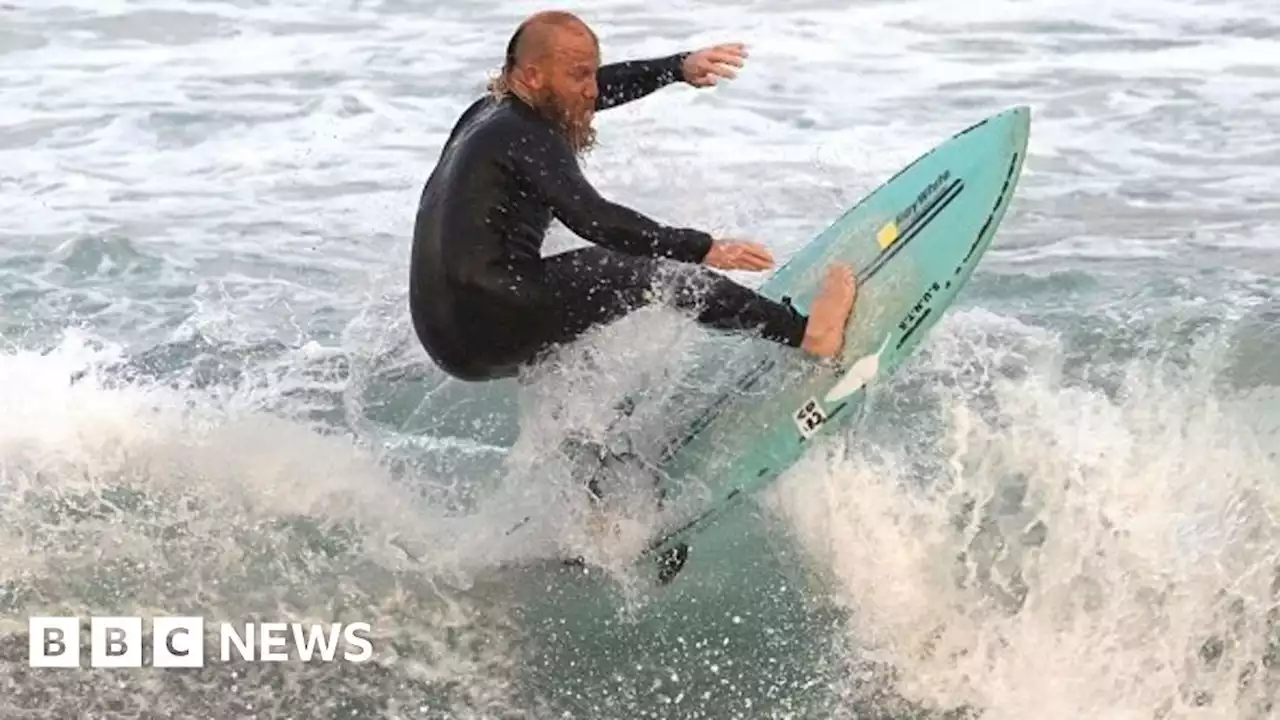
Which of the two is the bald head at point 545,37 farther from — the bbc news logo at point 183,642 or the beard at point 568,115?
the bbc news logo at point 183,642

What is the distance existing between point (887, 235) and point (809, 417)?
58cm

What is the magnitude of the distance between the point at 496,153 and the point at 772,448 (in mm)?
1233

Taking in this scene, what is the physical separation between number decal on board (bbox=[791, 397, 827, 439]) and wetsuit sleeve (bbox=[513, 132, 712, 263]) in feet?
2.56

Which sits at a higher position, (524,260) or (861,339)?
(524,260)

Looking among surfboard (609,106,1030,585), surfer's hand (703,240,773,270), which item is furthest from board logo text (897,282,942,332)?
surfer's hand (703,240,773,270)

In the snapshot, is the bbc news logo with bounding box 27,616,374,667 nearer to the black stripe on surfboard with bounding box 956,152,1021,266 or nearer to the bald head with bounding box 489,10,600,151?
the bald head with bounding box 489,10,600,151

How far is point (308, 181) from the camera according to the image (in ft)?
34.0

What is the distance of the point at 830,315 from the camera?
4.66m

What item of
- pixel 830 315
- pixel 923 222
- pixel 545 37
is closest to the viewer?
pixel 545 37

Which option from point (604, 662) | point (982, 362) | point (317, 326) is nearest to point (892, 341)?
point (604, 662)

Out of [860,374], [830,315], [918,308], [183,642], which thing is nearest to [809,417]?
[860,374]

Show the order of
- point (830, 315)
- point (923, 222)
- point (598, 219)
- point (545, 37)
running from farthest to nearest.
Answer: point (923, 222) < point (830, 315) < point (545, 37) < point (598, 219)

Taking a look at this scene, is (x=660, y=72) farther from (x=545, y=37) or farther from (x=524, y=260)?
(x=524, y=260)

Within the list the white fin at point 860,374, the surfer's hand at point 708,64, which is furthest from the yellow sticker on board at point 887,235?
the surfer's hand at point 708,64
